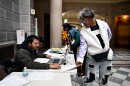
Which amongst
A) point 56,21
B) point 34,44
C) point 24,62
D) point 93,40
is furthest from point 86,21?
point 56,21

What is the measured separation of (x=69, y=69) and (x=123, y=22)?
12.0m

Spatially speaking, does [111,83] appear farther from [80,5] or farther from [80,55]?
[80,5]

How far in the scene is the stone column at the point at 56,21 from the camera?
20.5 feet

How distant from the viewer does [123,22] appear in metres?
13.3

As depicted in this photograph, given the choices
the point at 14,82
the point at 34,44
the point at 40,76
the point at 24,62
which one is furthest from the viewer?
the point at 34,44

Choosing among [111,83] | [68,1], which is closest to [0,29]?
[111,83]

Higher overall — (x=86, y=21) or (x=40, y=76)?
(x=86, y=21)

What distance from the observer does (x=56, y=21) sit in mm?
6348

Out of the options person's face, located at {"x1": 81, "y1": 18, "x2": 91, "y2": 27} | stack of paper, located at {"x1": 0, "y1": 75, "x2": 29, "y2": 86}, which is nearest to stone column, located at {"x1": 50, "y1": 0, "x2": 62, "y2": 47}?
person's face, located at {"x1": 81, "y1": 18, "x2": 91, "y2": 27}

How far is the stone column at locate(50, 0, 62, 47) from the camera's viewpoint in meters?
6.25

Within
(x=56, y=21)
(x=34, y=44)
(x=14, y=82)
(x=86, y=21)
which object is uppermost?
(x=56, y=21)

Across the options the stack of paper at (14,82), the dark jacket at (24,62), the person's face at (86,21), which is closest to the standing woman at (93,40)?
the person's face at (86,21)

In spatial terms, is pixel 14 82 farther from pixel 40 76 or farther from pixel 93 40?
pixel 93 40

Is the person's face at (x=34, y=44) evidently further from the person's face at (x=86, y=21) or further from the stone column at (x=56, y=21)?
the stone column at (x=56, y=21)
